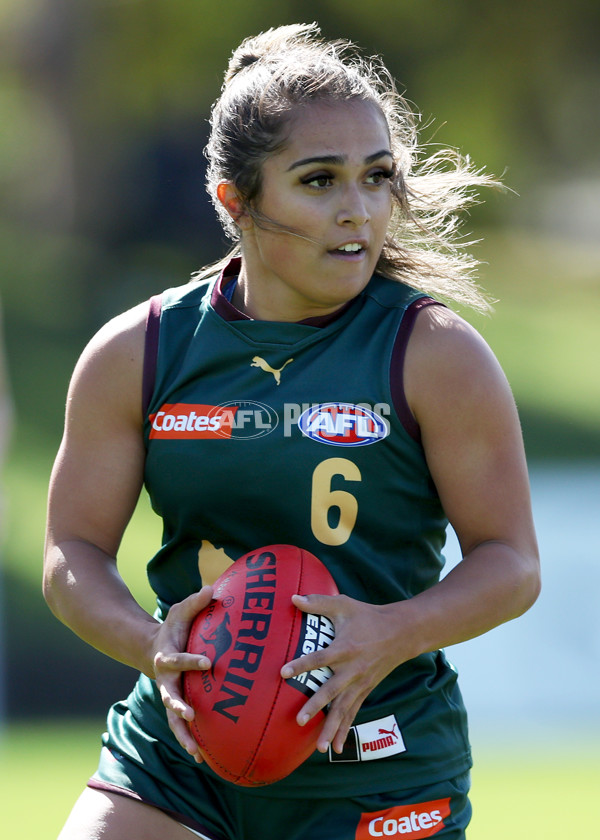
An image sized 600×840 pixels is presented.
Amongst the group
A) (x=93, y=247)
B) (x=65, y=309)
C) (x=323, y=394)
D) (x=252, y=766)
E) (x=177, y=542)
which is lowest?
(x=252, y=766)

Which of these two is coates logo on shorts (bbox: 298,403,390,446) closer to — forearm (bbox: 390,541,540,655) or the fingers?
forearm (bbox: 390,541,540,655)

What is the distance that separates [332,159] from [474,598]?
0.91 m

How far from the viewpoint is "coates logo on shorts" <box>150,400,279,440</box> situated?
8.30 feet

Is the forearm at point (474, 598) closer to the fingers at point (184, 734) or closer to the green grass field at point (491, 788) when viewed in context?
the fingers at point (184, 734)

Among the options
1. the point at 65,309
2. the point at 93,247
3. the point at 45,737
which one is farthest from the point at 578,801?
the point at 93,247

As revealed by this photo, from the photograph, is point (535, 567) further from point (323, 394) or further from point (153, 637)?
point (153, 637)

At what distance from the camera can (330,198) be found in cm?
255

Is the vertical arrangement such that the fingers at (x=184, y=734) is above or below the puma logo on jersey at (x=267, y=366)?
below

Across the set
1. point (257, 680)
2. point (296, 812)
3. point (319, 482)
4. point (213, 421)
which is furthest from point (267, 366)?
point (296, 812)

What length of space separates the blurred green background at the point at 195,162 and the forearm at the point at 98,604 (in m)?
11.0

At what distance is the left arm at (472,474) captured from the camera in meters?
2.40

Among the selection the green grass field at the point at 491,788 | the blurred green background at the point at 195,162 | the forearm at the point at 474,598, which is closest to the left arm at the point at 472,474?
the forearm at the point at 474,598

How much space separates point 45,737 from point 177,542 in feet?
14.7

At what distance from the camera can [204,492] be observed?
8.36 feet
